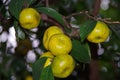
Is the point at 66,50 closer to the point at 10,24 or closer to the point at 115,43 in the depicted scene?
the point at 10,24

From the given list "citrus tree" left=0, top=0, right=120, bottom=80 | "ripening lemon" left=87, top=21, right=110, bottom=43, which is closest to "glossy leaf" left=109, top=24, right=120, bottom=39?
"citrus tree" left=0, top=0, right=120, bottom=80

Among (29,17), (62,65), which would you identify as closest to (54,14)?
(29,17)

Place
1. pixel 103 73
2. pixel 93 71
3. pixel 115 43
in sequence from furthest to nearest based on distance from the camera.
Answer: pixel 103 73 < pixel 115 43 < pixel 93 71

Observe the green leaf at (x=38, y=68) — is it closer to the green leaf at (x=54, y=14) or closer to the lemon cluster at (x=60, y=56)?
the lemon cluster at (x=60, y=56)

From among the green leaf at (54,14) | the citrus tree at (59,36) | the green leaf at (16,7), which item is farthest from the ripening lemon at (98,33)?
the green leaf at (16,7)

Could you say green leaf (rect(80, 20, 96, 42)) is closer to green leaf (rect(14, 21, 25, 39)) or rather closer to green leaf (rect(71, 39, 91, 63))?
green leaf (rect(71, 39, 91, 63))

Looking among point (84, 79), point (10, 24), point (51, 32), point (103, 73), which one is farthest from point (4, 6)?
point (103, 73)

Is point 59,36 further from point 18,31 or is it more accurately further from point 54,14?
point 18,31

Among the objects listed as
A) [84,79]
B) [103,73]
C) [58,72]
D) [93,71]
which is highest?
[58,72]
